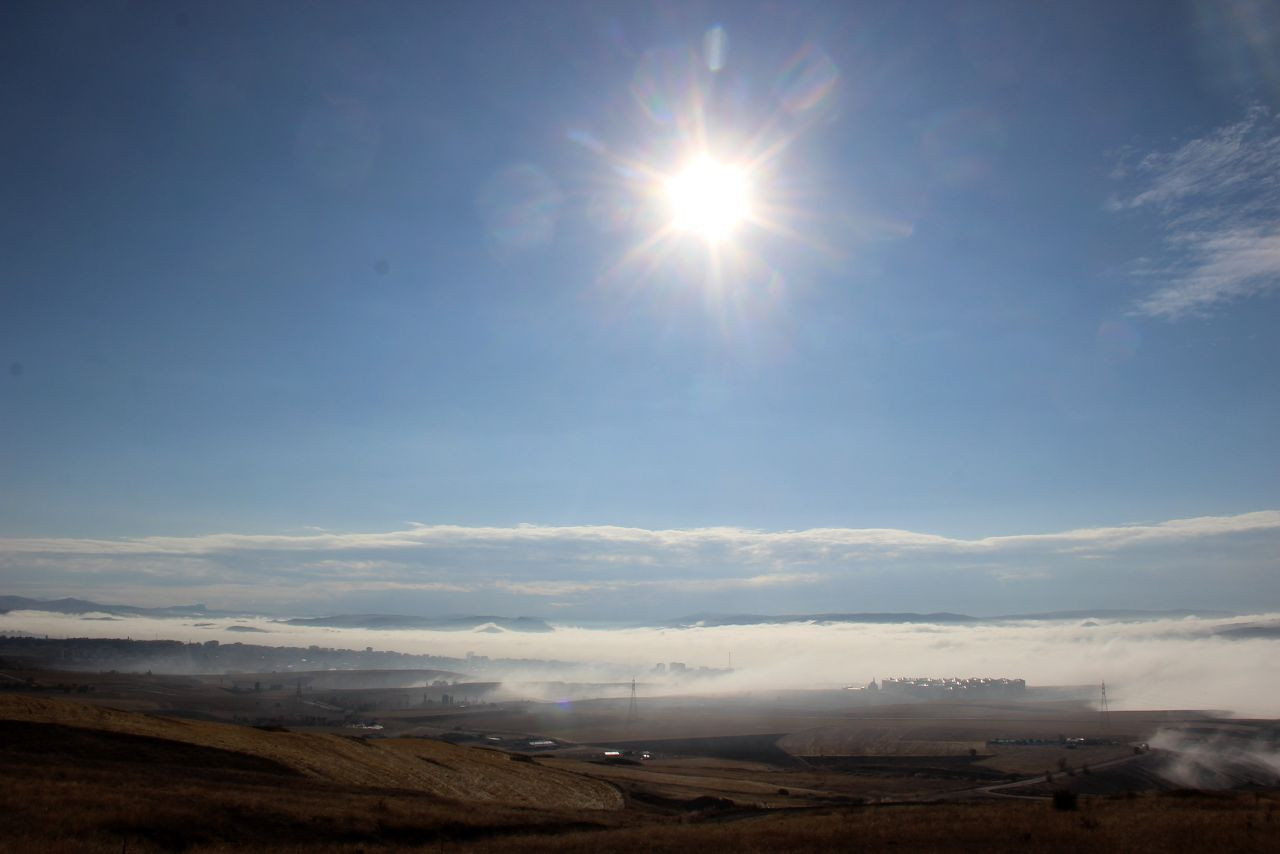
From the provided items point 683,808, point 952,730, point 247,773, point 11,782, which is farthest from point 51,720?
point 952,730

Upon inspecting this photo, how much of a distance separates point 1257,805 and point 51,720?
50.7 meters

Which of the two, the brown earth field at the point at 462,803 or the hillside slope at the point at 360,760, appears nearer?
the brown earth field at the point at 462,803

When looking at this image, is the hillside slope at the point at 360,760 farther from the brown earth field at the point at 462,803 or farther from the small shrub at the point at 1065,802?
the small shrub at the point at 1065,802

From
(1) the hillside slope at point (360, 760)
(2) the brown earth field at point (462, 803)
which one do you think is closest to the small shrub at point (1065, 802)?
(2) the brown earth field at point (462, 803)

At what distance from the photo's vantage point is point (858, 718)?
162875 millimetres

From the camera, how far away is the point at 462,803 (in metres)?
37.5

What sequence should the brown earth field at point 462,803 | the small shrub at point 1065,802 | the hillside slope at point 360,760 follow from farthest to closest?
1. the hillside slope at point 360,760
2. the small shrub at point 1065,802
3. the brown earth field at point 462,803

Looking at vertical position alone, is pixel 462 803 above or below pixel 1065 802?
below

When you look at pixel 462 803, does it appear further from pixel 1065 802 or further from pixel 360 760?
pixel 1065 802

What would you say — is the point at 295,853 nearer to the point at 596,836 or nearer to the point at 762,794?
the point at 596,836

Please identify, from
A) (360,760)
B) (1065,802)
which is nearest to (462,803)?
(360,760)

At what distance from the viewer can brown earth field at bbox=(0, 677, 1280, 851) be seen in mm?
25422

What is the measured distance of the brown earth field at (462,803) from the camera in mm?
25422

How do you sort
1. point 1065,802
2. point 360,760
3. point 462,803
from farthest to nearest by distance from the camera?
point 360,760, point 462,803, point 1065,802
